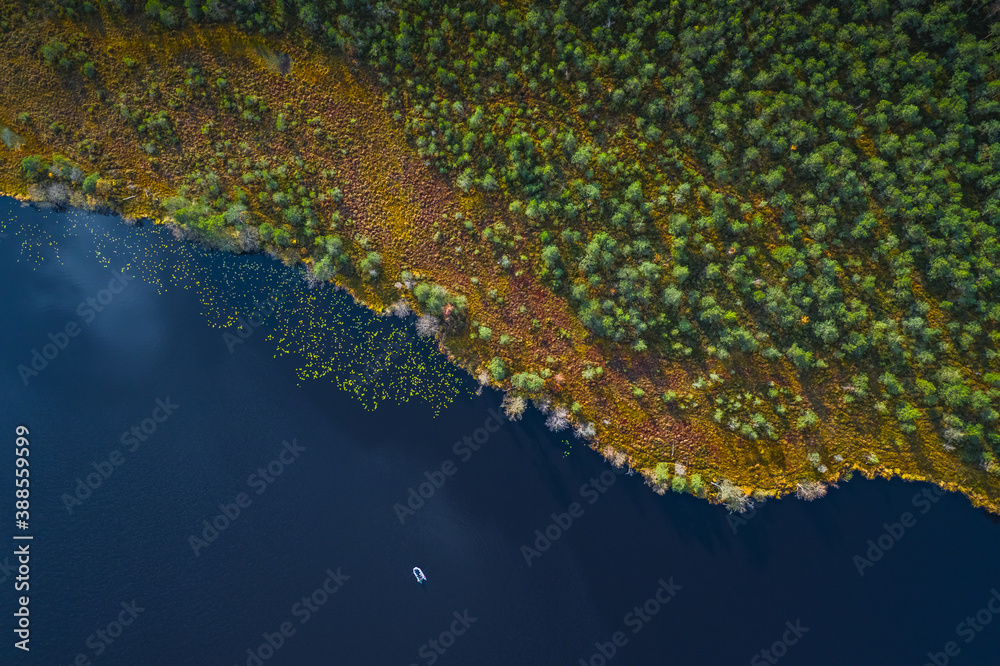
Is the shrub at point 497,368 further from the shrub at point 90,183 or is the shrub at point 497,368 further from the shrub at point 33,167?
the shrub at point 33,167

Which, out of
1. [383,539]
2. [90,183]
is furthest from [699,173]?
[90,183]

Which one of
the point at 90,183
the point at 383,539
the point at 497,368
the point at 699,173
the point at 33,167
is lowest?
the point at 383,539

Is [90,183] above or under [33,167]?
above

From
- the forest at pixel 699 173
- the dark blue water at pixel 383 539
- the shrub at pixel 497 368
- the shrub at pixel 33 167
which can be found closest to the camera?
the forest at pixel 699 173

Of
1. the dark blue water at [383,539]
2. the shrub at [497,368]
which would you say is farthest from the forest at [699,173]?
the dark blue water at [383,539]

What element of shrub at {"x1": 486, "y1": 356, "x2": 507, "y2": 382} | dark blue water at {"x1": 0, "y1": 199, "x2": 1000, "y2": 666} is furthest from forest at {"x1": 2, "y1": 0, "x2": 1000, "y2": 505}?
dark blue water at {"x1": 0, "y1": 199, "x2": 1000, "y2": 666}

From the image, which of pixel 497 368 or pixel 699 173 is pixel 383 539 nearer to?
pixel 497 368

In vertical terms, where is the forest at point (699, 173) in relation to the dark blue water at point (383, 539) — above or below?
above
